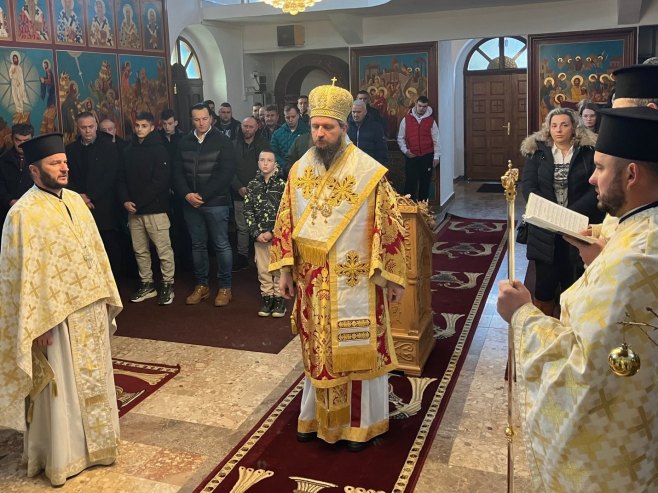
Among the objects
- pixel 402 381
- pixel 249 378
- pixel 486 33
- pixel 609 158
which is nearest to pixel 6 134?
pixel 249 378

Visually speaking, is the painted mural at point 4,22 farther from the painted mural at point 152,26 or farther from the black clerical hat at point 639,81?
the black clerical hat at point 639,81

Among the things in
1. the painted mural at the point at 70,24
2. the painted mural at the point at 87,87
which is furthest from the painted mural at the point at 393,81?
the painted mural at the point at 70,24

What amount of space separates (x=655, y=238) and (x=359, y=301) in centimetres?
198

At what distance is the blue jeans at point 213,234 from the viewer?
6395 mm

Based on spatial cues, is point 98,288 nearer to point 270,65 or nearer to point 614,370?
Result: point 614,370

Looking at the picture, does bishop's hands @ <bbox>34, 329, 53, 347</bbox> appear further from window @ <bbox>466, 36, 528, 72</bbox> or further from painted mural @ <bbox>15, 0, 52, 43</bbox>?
window @ <bbox>466, 36, 528, 72</bbox>

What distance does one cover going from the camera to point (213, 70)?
1113 cm

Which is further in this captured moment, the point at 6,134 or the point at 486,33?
the point at 486,33

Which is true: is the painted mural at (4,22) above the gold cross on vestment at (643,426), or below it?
above

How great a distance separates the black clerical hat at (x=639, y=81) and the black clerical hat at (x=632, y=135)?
163 centimetres

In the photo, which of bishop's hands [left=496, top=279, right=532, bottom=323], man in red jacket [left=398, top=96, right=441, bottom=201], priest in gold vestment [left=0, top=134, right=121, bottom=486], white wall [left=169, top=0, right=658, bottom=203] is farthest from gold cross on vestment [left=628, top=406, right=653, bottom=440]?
white wall [left=169, top=0, right=658, bottom=203]

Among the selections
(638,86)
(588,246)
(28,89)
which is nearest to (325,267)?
(588,246)

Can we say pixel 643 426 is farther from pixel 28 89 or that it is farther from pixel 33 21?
pixel 33 21

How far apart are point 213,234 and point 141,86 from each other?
9.49 ft
